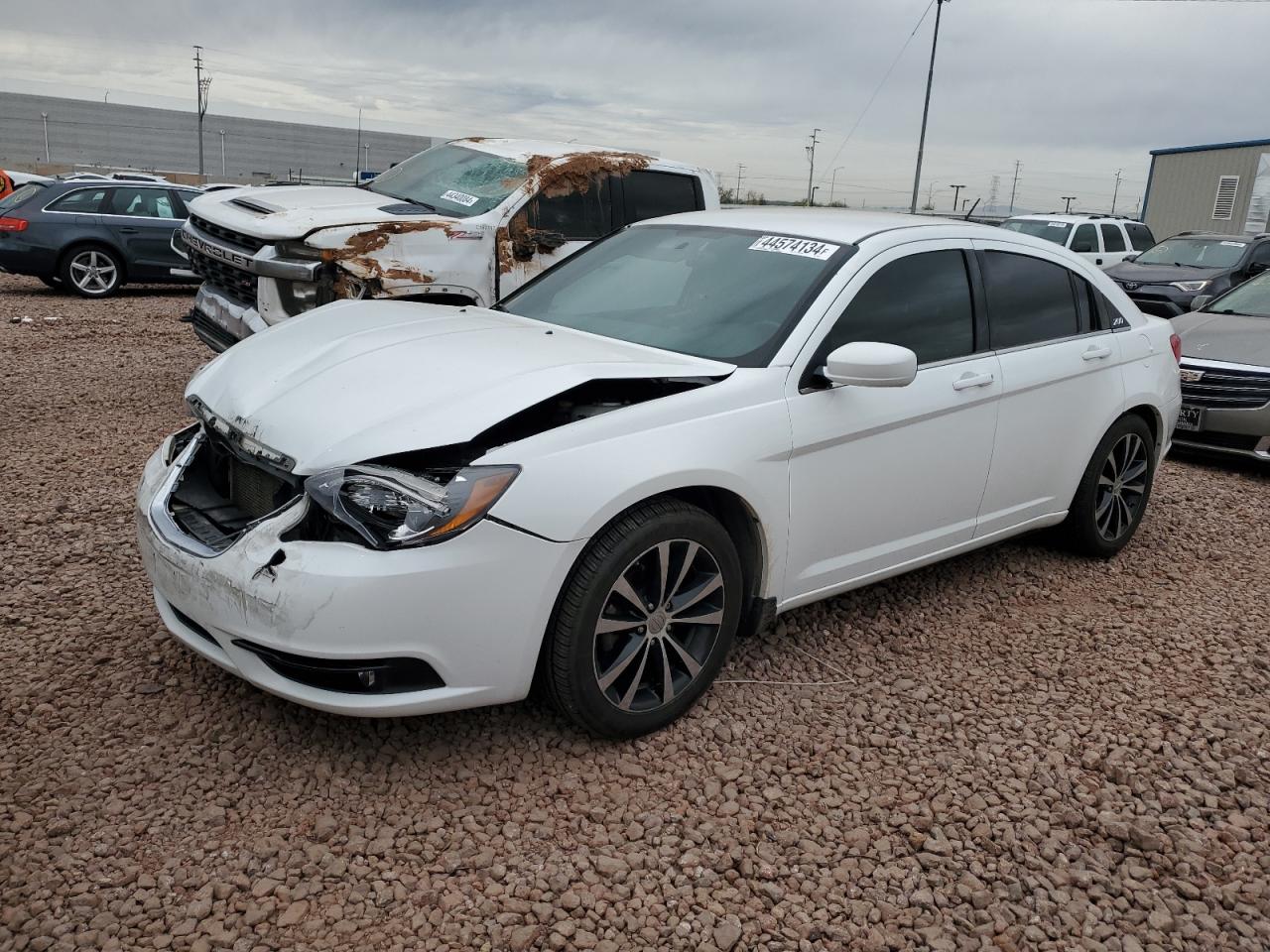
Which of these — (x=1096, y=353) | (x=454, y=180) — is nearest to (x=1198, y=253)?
(x=454, y=180)

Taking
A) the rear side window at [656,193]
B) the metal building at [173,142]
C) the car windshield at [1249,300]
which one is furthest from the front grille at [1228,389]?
the metal building at [173,142]

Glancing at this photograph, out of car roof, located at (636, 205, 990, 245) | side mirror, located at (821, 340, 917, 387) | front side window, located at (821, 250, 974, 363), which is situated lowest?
side mirror, located at (821, 340, 917, 387)

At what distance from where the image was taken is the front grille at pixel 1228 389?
7.18m

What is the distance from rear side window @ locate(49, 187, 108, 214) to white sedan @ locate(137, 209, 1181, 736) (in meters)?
10.7

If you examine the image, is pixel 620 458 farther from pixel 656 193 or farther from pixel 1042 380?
pixel 656 193

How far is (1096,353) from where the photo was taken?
470 centimetres

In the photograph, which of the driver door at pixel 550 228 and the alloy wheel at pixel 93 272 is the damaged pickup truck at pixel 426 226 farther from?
the alloy wheel at pixel 93 272

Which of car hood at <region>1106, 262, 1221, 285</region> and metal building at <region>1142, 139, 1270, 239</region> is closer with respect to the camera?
car hood at <region>1106, 262, 1221, 285</region>

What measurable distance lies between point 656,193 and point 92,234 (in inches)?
338

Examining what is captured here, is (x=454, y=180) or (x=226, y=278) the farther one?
(x=454, y=180)

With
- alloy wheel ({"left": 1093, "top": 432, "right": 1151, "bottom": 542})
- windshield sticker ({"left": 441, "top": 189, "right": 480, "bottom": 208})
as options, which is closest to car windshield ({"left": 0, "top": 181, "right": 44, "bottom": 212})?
windshield sticker ({"left": 441, "top": 189, "right": 480, "bottom": 208})

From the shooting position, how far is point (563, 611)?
2969 millimetres

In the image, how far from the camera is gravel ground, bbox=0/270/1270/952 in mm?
2564

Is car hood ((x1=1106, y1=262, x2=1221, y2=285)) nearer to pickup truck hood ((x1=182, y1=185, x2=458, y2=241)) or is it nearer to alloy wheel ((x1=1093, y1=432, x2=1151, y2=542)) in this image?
alloy wheel ((x1=1093, y1=432, x2=1151, y2=542))
